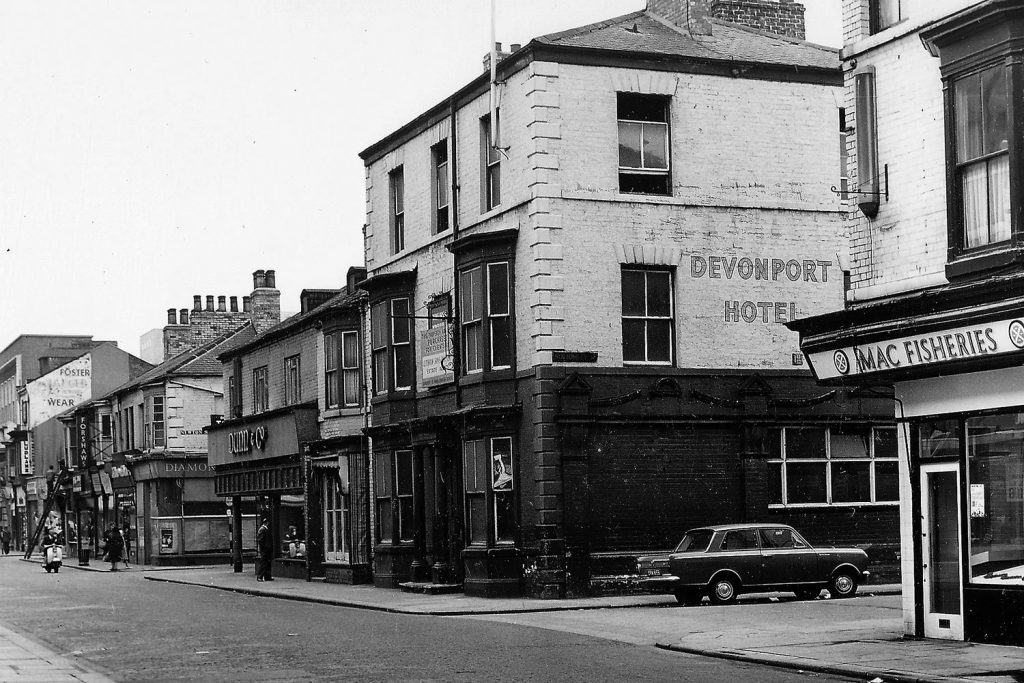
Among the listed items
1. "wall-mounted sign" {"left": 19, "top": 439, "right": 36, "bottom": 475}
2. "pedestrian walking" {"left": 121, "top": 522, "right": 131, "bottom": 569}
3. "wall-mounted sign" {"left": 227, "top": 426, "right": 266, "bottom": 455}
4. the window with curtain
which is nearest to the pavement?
the window with curtain

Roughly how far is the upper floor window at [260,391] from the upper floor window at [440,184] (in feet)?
44.9

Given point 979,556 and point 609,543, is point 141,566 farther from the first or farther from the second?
point 979,556

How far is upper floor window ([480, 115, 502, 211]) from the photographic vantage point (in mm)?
31281

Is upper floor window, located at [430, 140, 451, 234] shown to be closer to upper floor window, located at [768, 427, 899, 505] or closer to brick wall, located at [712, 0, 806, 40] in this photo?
brick wall, located at [712, 0, 806, 40]

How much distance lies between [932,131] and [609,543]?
1328cm

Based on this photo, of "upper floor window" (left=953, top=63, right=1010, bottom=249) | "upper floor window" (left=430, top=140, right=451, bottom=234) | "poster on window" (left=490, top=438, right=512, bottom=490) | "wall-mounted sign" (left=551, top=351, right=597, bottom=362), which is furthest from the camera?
"upper floor window" (left=430, top=140, right=451, bottom=234)

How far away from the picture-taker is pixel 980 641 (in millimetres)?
17641

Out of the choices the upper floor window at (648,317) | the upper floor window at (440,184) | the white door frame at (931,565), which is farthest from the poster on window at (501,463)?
the white door frame at (931,565)

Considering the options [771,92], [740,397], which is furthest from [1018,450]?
[771,92]

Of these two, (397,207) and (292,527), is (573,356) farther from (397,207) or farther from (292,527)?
(292,527)

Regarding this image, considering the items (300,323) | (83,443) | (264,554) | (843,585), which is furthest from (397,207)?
(83,443)

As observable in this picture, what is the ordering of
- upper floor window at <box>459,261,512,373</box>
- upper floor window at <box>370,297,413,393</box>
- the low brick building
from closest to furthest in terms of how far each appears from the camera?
the low brick building
upper floor window at <box>459,261,512,373</box>
upper floor window at <box>370,297,413,393</box>

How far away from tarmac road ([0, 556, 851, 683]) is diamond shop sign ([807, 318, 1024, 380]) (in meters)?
4.09

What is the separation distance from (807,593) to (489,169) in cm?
1097
